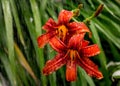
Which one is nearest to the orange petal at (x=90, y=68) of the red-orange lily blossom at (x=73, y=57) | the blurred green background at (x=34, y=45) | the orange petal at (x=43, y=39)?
the red-orange lily blossom at (x=73, y=57)

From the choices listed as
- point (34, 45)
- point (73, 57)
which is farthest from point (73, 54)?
point (34, 45)

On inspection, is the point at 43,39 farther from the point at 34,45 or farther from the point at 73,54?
the point at 34,45

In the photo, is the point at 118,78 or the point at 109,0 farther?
the point at 109,0

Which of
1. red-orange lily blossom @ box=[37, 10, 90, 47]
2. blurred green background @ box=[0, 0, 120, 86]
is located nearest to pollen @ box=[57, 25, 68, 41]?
red-orange lily blossom @ box=[37, 10, 90, 47]

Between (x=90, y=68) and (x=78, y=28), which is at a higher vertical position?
(x=78, y=28)

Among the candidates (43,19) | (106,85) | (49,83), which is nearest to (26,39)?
(43,19)

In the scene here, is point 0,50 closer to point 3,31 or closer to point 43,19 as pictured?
point 3,31

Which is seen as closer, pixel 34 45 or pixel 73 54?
pixel 73 54
